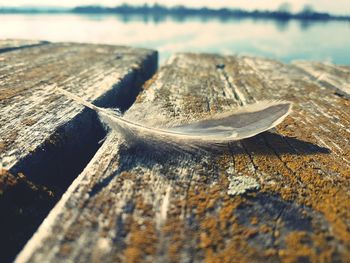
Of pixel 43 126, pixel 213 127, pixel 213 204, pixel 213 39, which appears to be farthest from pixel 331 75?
pixel 213 39

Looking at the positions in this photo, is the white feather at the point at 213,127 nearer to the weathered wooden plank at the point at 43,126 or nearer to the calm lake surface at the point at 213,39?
the weathered wooden plank at the point at 43,126

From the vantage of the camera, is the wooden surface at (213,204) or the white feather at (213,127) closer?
the wooden surface at (213,204)

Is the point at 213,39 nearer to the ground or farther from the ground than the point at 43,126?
nearer to the ground

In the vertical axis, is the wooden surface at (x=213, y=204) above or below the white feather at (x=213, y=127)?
below

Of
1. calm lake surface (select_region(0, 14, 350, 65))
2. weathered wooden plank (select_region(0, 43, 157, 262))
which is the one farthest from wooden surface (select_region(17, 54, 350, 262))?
calm lake surface (select_region(0, 14, 350, 65))

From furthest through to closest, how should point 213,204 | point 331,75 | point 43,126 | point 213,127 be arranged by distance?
point 331,75, point 213,127, point 43,126, point 213,204

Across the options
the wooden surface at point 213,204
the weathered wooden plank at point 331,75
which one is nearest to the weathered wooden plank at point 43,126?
the wooden surface at point 213,204

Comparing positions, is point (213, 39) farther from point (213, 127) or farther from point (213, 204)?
point (213, 204)
